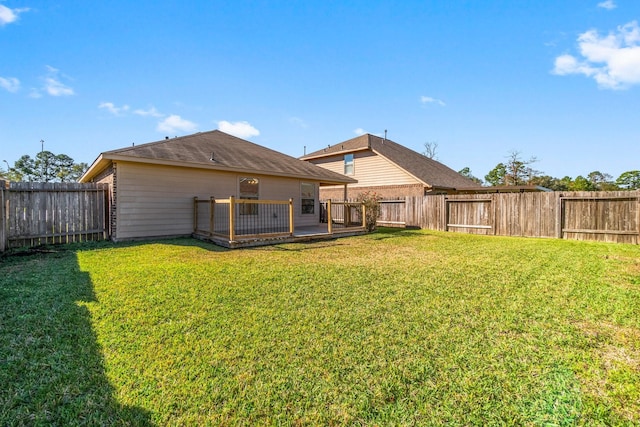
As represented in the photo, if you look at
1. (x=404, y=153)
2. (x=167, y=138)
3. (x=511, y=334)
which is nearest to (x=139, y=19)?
(x=167, y=138)

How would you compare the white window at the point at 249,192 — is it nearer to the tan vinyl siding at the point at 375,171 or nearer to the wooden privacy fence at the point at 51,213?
the wooden privacy fence at the point at 51,213

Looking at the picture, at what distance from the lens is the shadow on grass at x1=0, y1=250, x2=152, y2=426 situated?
179 centimetres

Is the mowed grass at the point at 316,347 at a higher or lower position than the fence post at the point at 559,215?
lower

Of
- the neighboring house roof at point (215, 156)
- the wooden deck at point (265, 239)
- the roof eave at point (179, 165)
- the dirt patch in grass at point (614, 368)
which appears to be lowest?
the dirt patch in grass at point (614, 368)

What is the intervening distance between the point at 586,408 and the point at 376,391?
135 centimetres

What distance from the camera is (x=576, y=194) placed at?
9.76 metres

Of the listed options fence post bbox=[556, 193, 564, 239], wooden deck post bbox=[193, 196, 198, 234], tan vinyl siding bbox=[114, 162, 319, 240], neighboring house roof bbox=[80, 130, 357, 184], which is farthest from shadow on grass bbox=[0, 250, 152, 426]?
fence post bbox=[556, 193, 564, 239]

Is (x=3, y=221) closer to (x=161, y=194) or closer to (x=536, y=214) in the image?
(x=161, y=194)

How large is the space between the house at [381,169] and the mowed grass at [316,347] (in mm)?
12295

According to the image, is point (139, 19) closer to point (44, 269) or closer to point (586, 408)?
point (44, 269)

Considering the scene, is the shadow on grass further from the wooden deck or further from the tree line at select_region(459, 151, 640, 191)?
the tree line at select_region(459, 151, 640, 191)

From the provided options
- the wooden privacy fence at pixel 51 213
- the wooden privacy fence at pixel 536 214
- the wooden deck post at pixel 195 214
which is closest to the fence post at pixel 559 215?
the wooden privacy fence at pixel 536 214

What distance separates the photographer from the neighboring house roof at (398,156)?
17.5 meters

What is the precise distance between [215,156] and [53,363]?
8.64 meters
